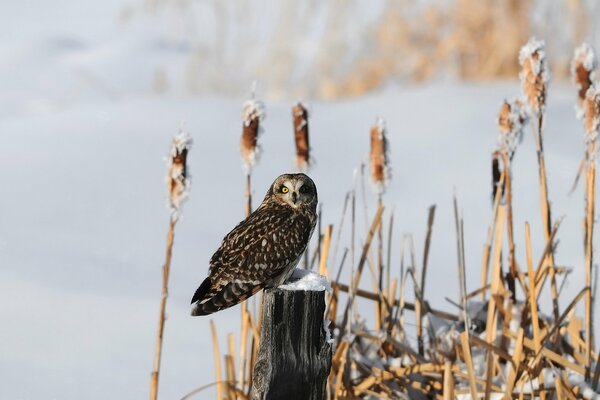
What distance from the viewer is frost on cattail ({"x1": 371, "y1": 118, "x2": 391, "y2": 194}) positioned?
2.51 metres

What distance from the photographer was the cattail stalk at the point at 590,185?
93.1 inches

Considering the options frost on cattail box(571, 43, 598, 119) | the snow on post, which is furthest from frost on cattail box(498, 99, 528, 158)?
the snow on post

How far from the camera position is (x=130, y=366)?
3201mm

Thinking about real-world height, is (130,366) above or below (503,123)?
below

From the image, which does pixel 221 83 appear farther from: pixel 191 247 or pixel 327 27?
pixel 191 247

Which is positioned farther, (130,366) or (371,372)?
(130,366)

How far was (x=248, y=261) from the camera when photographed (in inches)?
79.1

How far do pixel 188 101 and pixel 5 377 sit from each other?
3228 mm

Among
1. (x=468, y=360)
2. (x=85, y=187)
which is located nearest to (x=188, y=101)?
(x=85, y=187)

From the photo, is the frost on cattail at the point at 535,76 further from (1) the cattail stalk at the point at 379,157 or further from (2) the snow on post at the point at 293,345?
(2) the snow on post at the point at 293,345

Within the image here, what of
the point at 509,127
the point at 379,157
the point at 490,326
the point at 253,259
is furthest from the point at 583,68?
the point at 253,259

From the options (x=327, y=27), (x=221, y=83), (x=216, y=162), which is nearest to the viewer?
(x=216, y=162)

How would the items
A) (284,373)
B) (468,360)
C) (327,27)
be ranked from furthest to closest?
(327,27) → (468,360) → (284,373)

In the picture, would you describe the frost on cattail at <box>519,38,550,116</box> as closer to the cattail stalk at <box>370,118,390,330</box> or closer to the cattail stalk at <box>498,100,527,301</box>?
the cattail stalk at <box>498,100,527,301</box>
